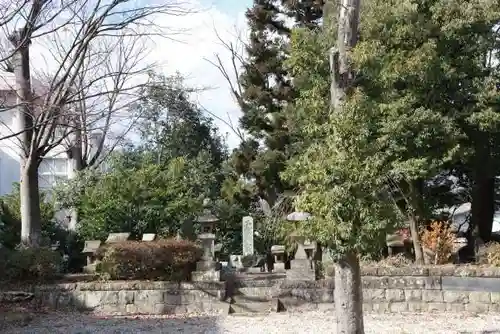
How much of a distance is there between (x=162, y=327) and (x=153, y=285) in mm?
1837

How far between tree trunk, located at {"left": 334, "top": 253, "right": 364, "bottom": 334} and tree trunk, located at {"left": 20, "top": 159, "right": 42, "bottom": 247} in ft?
23.3

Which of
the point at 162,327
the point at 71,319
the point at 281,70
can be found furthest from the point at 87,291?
the point at 281,70

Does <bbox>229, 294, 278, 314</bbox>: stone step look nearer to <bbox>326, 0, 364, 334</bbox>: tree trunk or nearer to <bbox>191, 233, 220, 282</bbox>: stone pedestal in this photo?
<bbox>191, 233, 220, 282</bbox>: stone pedestal

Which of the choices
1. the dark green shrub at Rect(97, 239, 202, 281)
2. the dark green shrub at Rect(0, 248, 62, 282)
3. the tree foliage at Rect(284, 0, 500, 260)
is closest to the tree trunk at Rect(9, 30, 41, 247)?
the dark green shrub at Rect(0, 248, 62, 282)

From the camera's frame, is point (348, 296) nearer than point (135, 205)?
Yes

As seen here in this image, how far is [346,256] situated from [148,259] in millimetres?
5061

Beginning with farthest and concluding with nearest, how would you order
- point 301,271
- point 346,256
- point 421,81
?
1. point 421,81
2. point 301,271
3. point 346,256

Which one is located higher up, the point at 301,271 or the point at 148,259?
the point at 148,259

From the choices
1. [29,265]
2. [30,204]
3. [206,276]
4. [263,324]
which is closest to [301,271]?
[206,276]

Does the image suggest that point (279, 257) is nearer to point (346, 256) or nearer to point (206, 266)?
point (206, 266)

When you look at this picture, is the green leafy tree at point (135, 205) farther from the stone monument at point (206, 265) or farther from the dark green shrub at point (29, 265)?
the dark green shrub at point (29, 265)

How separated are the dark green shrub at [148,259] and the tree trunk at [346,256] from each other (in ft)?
15.3

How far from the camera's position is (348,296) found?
6.34m

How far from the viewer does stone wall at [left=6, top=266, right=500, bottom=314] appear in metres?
9.61
